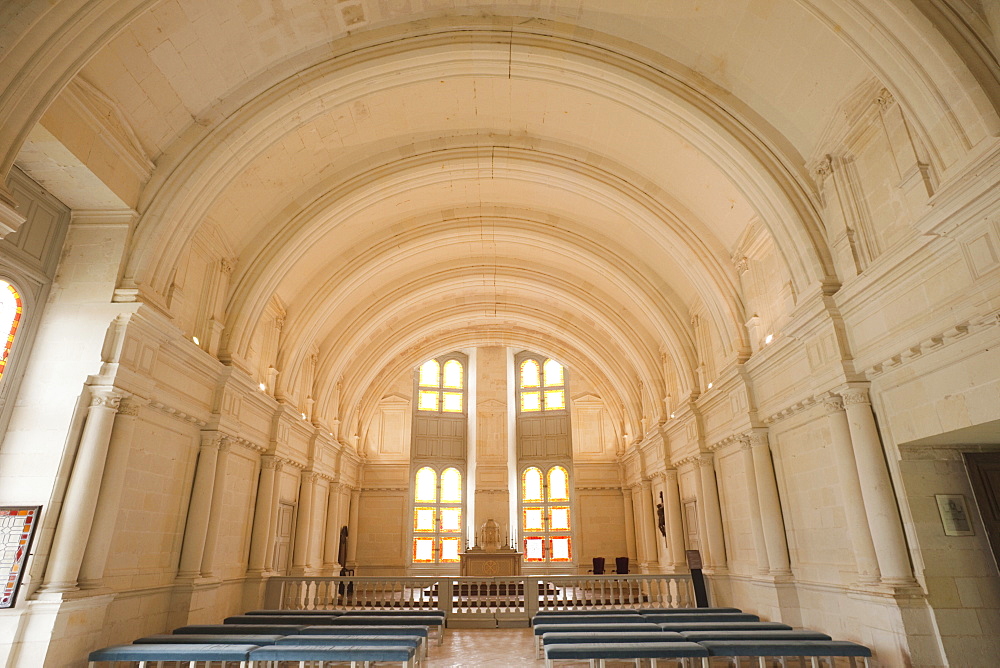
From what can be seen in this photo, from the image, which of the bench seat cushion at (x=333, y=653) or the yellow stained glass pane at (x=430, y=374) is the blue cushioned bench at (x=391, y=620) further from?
the yellow stained glass pane at (x=430, y=374)

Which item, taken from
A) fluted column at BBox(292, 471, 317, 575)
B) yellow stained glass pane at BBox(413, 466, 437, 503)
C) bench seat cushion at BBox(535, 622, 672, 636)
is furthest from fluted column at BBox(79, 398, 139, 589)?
yellow stained glass pane at BBox(413, 466, 437, 503)

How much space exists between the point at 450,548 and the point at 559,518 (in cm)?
462

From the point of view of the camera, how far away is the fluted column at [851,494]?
24.6 feet

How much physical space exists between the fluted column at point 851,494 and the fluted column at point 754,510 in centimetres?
268

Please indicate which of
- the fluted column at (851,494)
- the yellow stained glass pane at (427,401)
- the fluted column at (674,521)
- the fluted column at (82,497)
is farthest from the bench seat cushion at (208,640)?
the yellow stained glass pane at (427,401)

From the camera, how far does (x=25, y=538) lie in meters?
6.93

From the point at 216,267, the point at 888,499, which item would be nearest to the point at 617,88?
the point at 888,499

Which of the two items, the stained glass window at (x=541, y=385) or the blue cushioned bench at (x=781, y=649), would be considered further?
the stained glass window at (x=541, y=385)

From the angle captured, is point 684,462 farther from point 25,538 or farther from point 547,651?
point 25,538

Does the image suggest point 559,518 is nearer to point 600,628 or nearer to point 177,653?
point 600,628

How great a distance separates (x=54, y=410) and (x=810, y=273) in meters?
10.8

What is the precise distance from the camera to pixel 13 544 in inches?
270

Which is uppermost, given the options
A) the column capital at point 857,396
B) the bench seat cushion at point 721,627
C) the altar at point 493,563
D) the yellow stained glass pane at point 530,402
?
the yellow stained glass pane at point 530,402

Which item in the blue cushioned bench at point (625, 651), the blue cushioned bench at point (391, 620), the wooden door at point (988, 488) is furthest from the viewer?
the blue cushioned bench at point (391, 620)
